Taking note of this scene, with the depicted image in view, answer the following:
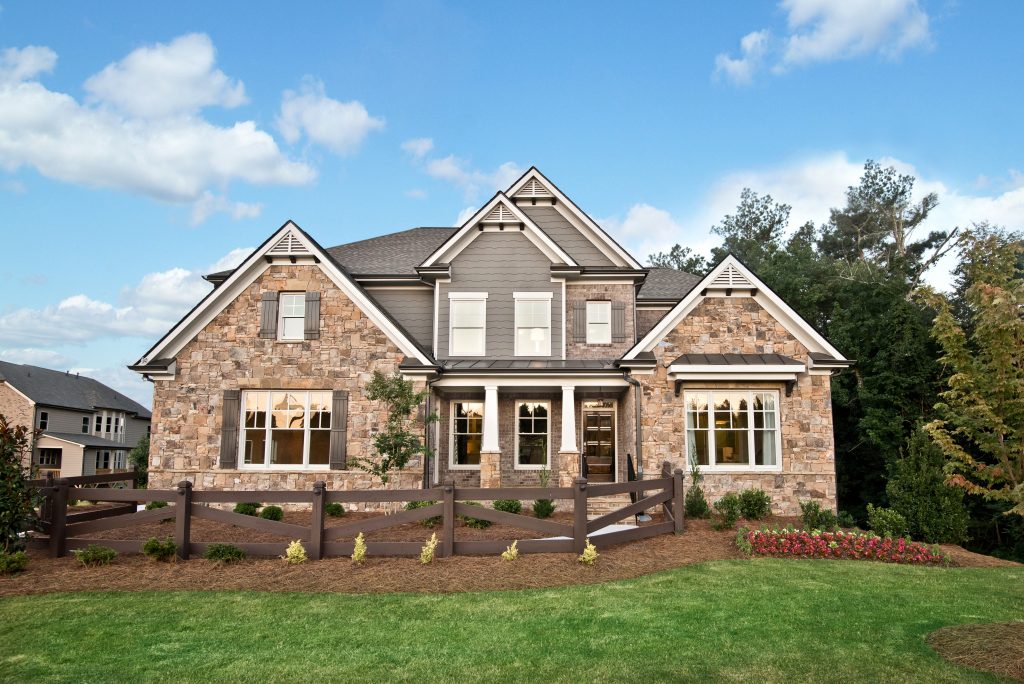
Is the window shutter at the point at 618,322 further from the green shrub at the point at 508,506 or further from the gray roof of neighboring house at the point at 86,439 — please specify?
the gray roof of neighboring house at the point at 86,439

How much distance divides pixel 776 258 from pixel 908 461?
18.6m

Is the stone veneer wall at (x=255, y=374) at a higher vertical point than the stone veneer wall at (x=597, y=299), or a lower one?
lower

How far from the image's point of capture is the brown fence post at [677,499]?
1211 cm

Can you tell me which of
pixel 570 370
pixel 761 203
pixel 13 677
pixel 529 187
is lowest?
pixel 13 677

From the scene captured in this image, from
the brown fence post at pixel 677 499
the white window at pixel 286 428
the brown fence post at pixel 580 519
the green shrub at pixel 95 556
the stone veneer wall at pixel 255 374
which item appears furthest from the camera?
the white window at pixel 286 428

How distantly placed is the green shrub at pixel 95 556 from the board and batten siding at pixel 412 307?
10160mm

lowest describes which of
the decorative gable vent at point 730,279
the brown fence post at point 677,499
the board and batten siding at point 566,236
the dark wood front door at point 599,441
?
the brown fence post at point 677,499

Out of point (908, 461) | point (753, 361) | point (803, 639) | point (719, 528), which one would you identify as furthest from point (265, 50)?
point (908, 461)

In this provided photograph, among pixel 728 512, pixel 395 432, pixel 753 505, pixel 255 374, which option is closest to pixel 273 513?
pixel 395 432

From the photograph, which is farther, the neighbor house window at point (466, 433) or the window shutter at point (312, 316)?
the neighbor house window at point (466, 433)

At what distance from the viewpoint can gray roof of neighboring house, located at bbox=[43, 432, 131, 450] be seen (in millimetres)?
41156

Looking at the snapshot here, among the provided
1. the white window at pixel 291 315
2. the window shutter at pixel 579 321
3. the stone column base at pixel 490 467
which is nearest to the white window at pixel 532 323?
the window shutter at pixel 579 321

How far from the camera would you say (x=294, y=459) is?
16.2 meters

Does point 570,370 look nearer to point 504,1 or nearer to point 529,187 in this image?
point 529,187
